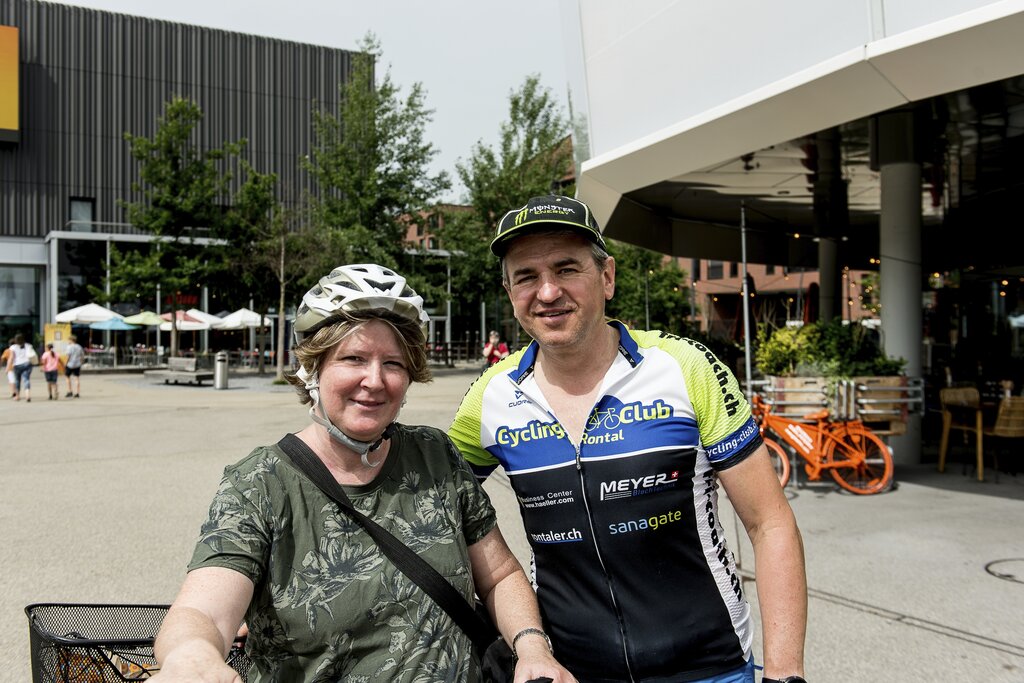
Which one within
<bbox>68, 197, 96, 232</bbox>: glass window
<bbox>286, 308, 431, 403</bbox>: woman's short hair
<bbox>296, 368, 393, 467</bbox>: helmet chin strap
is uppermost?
<bbox>68, 197, 96, 232</bbox>: glass window

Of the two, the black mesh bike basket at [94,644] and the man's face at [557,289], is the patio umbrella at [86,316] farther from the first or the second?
the man's face at [557,289]

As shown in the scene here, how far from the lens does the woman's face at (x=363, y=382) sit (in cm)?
199

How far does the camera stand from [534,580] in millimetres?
2312

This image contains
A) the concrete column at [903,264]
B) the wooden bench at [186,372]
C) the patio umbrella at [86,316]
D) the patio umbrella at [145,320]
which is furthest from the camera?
the patio umbrella at [145,320]

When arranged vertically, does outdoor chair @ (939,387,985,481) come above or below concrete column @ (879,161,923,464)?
below

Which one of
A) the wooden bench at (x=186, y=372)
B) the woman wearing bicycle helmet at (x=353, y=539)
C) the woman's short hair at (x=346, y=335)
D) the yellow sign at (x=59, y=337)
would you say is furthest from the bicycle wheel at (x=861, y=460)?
the yellow sign at (x=59, y=337)

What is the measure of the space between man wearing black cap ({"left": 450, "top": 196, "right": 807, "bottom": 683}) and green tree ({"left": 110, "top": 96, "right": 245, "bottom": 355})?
31110 millimetres

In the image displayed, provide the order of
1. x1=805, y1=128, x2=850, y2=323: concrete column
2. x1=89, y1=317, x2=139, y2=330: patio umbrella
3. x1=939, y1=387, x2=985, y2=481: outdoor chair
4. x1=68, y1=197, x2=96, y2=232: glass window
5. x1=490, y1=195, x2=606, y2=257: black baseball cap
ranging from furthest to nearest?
x1=68, y1=197, x2=96, y2=232: glass window, x1=89, y1=317, x2=139, y2=330: patio umbrella, x1=805, y1=128, x2=850, y2=323: concrete column, x1=939, y1=387, x2=985, y2=481: outdoor chair, x1=490, y1=195, x2=606, y2=257: black baseball cap

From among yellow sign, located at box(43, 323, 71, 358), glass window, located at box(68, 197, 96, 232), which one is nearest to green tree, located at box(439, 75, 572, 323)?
yellow sign, located at box(43, 323, 71, 358)

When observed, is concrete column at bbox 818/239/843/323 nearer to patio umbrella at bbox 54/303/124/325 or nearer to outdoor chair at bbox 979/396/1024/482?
outdoor chair at bbox 979/396/1024/482

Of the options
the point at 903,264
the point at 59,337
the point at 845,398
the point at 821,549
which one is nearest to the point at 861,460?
the point at 845,398

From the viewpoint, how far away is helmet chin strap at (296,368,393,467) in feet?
6.49

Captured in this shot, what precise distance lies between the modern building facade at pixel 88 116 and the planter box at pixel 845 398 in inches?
1576

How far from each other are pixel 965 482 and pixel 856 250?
647 inches
